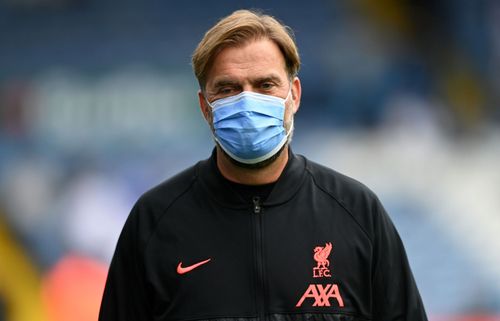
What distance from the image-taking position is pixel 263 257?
278cm

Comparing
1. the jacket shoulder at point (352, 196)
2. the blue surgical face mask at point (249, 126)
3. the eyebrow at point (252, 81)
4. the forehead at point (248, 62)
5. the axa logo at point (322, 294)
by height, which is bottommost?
the axa logo at point (322, 294)

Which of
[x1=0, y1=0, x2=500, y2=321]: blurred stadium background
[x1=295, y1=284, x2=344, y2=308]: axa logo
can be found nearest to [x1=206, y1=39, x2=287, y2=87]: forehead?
[x1=295, y1=284, x2=344, y2=308]: axa logo

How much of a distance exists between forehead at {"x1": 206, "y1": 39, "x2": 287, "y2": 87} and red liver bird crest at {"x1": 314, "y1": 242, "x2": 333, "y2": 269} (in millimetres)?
501

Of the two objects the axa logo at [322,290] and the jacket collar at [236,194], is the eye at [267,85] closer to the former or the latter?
the jacket collar at [236,194]

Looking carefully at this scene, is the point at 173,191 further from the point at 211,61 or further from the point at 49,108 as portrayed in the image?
the point at 49,108

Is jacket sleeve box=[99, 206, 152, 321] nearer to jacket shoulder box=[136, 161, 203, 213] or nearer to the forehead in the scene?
jacket shoulder box=[136, 161, 203, 213]

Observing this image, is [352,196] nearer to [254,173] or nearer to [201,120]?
[254,173]

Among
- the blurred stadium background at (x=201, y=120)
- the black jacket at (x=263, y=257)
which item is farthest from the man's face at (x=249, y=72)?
the blurred stadium background at (x=201, y=120)

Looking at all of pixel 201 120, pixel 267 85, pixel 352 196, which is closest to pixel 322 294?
pixel 352 196

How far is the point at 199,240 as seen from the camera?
2.83 meters

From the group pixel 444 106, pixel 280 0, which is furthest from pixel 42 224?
pixel 444 106

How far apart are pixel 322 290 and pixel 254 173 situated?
0.38 meters

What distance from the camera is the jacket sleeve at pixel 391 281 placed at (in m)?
2.82

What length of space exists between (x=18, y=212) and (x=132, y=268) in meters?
4.08
